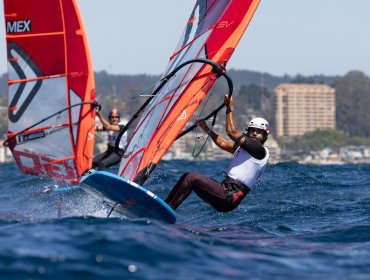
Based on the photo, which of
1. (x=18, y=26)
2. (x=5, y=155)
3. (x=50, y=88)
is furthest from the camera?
(x=5, y=155)

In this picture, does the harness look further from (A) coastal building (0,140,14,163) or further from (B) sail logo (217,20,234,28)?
(A) coastal building (0,140,14,163)

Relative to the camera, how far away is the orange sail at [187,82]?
1093cm

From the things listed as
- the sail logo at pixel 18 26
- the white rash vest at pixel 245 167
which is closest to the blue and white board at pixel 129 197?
the white rash vest at pixel 245 167

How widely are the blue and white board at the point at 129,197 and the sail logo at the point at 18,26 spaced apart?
202 inches

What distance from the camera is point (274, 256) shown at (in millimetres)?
8438

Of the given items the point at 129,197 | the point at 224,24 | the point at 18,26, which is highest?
the point at 224,24

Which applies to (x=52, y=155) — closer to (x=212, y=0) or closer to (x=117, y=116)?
(x=117, y=116)

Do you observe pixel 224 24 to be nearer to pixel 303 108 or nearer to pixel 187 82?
pixel 187 82

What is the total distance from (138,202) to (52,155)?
5928mm

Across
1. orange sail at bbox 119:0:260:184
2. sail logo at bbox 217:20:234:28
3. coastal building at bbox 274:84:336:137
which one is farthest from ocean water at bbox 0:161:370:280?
coastal building at bbox 274:84:336:137

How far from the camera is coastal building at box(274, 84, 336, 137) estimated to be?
14525 centimetres

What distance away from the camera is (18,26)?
50.5 ft

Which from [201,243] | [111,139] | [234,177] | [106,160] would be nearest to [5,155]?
[111,139]

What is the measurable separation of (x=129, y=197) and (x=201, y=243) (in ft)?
5.89
